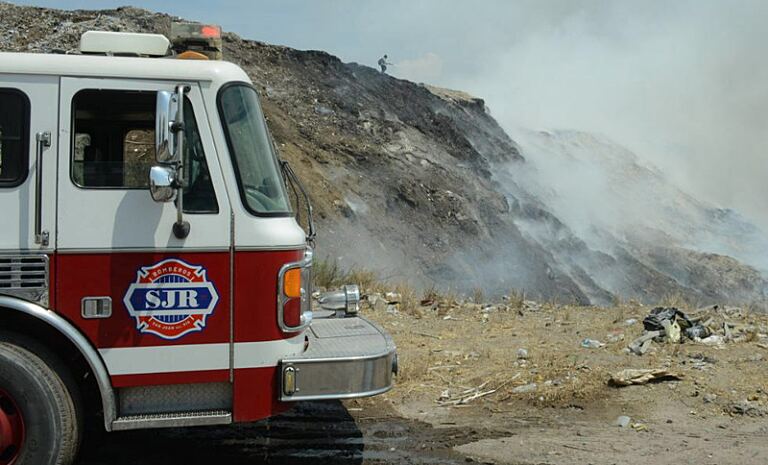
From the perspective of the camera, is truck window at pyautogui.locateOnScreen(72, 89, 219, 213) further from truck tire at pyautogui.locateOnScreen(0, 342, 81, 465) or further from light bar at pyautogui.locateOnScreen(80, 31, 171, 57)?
truck tire at pyautogui.locateOnScreen(0, 342, 81, 465)

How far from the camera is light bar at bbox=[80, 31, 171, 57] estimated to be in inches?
169

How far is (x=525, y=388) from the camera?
626 centimetres

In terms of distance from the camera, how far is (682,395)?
6016 millimetres

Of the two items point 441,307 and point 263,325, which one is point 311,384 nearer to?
point 263,325

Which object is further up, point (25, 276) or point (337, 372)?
point (25, 276)

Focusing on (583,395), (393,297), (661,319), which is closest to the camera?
(583,395)

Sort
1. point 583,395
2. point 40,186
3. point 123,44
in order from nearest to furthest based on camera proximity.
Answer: point 40,186, point 123,44, point 583,395

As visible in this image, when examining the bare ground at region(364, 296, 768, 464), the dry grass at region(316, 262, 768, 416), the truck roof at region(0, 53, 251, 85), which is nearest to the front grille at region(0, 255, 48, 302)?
the truck roof at region(0, 53, 251, 85)

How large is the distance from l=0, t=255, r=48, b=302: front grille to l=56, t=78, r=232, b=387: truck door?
0.08m

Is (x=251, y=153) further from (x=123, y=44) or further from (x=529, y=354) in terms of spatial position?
(x=529, y=354)

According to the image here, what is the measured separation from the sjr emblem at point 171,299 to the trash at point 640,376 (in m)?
3.71

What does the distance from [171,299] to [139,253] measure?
293 mm

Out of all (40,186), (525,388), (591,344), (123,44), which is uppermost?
(123,44)

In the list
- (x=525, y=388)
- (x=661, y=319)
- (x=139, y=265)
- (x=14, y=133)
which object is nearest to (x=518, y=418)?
(x=525, y=388)
